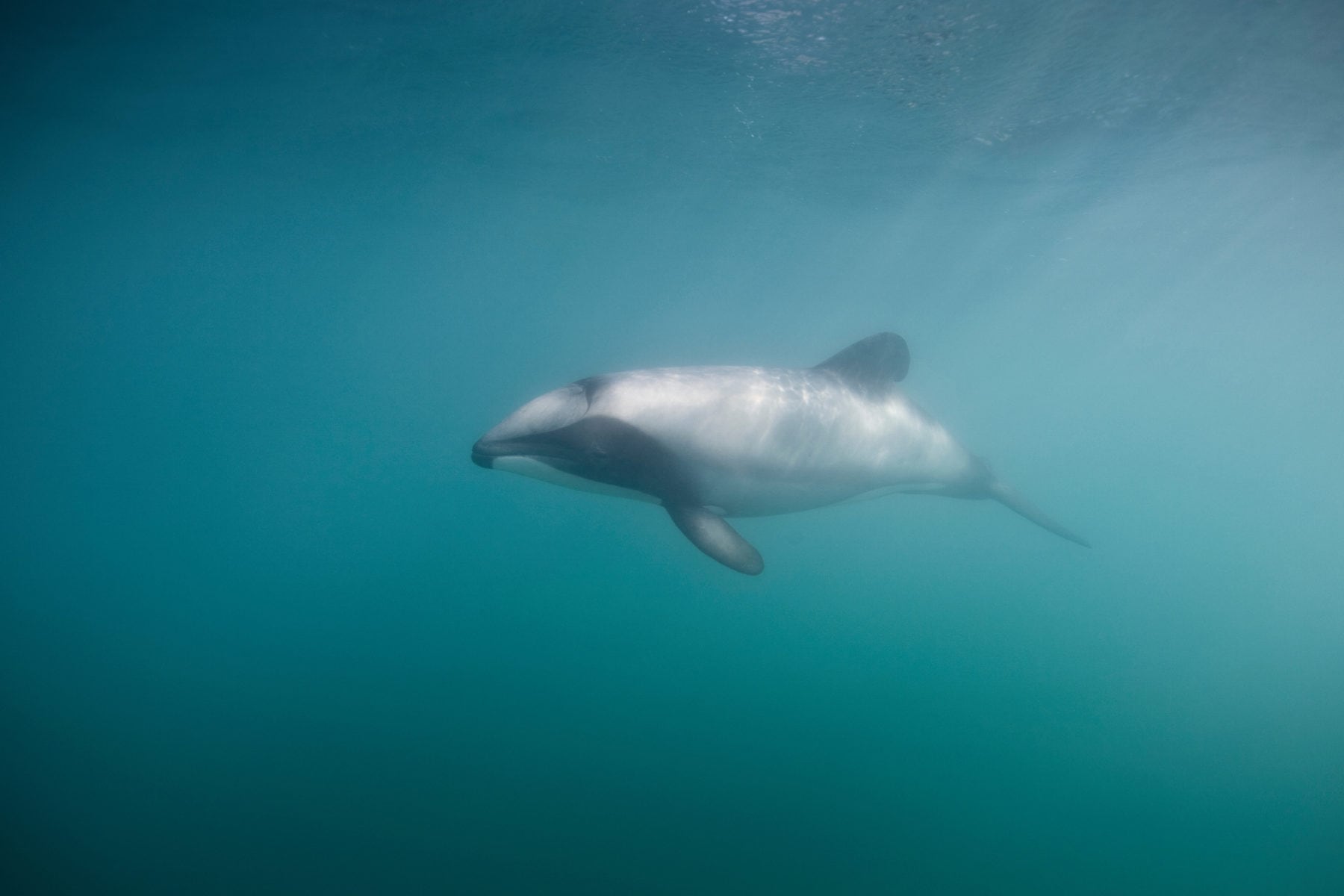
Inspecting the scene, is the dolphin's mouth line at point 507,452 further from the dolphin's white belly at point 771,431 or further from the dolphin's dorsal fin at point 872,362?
the dolphin's dorsal fin at point 872,362

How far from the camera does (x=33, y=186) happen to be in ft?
80.0

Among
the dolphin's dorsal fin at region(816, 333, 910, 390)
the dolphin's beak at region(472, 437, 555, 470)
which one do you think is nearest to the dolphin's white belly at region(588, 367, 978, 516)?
the dolphin's dorsal fin at region(816, 333, 910, 390)

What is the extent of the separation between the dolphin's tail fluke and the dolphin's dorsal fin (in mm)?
3969

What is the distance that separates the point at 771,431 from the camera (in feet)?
19.8

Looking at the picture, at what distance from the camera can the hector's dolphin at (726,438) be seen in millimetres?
5230

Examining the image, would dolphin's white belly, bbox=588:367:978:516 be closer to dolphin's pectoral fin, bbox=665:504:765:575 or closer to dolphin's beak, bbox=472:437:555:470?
dolphin's pectoral fin, bbox=665:504:765:575

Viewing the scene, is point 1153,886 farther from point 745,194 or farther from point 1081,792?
point 745,194

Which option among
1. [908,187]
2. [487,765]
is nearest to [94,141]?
[487,765]

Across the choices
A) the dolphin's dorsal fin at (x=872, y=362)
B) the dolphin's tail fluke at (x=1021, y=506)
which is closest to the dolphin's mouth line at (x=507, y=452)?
the dolphin's dorsal fin at (x=872, y=362)

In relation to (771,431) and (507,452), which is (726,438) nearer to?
(771,431)

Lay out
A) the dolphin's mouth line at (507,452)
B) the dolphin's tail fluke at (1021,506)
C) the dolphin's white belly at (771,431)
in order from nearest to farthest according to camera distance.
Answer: the dolphin's mouth line at (507,452)
the dolphin's white belly at (771,431)
the dolphin's tail fluke at (1021,506)

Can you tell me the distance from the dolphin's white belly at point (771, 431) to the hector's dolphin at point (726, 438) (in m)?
0.01

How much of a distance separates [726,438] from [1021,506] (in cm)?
706

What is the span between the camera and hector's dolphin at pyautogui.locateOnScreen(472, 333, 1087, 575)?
5.23m
